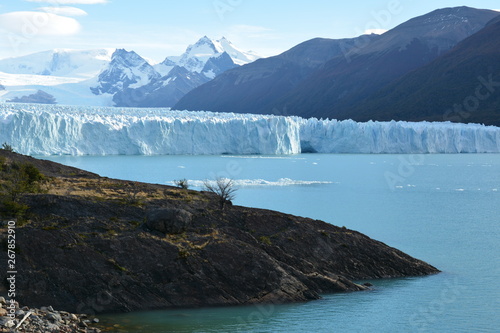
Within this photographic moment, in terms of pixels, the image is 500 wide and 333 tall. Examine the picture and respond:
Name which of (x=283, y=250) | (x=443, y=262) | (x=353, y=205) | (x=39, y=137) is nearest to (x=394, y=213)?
(x=353, y=205)

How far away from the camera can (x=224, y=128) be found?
77250mm

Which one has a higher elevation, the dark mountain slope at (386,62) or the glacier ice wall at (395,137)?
the dark mountain slope at (386,62)

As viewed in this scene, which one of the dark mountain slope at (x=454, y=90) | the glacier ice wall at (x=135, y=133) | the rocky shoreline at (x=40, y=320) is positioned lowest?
the rocky shoreline at (x=40, y=320)

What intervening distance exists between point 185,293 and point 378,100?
482ft

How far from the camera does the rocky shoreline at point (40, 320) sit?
14139 mm

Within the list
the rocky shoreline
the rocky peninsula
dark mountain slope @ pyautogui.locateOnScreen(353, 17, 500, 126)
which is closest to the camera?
the rocky shoreline

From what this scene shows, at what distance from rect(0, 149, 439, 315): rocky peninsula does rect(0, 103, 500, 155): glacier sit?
143 ft

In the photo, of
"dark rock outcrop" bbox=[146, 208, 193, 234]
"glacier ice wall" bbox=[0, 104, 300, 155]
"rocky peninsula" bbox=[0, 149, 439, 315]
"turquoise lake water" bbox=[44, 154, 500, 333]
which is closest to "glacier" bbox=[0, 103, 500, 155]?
"glacier ice wall" bbox=[0, 104, 300, 155]

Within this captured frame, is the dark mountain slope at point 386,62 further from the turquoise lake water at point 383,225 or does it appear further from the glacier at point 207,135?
the turquoise lake water at point 383,225

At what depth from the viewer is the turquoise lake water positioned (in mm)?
16844

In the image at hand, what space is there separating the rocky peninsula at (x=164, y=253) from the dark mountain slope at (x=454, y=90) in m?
108

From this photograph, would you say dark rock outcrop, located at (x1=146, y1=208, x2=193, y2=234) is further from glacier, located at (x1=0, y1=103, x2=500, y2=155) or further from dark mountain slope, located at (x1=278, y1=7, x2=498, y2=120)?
dark mountain slope, located at (x1=278, y1=7, x2=498, y2=120)

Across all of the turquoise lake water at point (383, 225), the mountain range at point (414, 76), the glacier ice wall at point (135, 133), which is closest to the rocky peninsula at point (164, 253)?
the turquoise lake water at point (383, 225)

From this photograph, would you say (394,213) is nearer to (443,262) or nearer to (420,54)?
(443,262)
